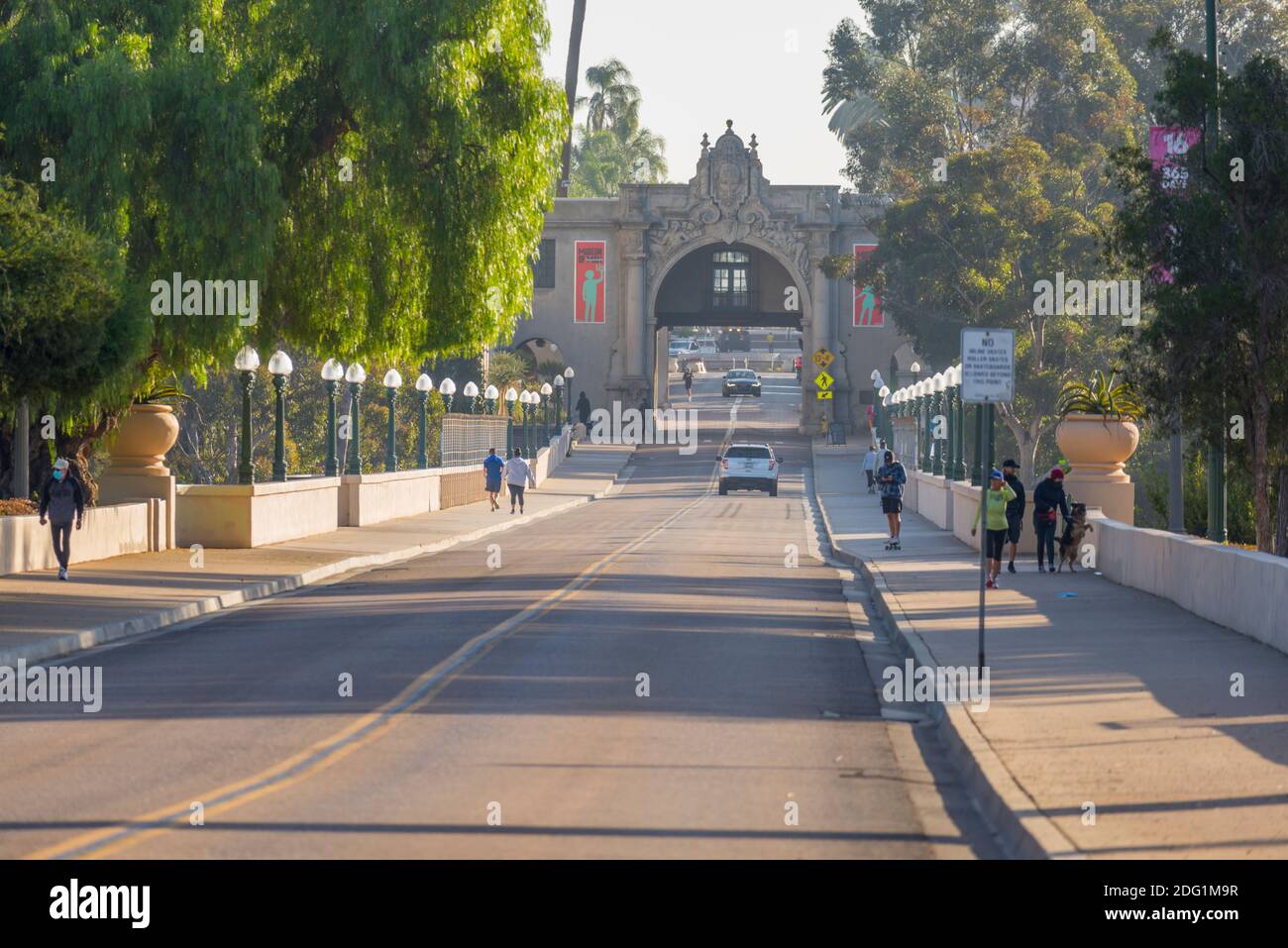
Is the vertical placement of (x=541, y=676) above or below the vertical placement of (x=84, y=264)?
below

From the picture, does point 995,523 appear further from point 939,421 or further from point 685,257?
point 685,257

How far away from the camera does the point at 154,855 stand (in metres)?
8.63

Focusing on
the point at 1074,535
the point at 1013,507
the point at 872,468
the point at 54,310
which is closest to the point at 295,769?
the point at 54,310

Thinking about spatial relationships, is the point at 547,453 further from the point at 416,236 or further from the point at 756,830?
the point at 756,830

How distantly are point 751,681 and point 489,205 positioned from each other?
14536 mm

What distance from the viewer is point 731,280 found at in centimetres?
10031

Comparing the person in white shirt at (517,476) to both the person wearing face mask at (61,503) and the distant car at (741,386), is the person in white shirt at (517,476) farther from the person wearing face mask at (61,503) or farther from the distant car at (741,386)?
the distant car at (741,386)

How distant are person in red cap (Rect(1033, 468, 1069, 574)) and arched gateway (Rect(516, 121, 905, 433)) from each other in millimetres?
65796

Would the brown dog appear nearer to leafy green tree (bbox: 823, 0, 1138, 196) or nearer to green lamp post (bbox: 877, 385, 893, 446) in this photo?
green lamp post (bbox: 877, 385, 893, 446)

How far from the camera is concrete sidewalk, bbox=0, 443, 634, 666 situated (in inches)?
755

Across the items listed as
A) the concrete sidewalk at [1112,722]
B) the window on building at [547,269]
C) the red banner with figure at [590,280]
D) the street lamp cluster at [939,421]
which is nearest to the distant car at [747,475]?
the street lamp cluster at [939,421]

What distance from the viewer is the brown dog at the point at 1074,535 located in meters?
27.9

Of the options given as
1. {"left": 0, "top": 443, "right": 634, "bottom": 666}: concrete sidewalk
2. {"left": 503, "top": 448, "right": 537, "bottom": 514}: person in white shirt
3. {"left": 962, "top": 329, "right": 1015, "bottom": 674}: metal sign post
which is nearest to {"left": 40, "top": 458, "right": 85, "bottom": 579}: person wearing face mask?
{"left": 0, "top": 443, "right": 634, "bottom": 666}: concrete sidewalk
